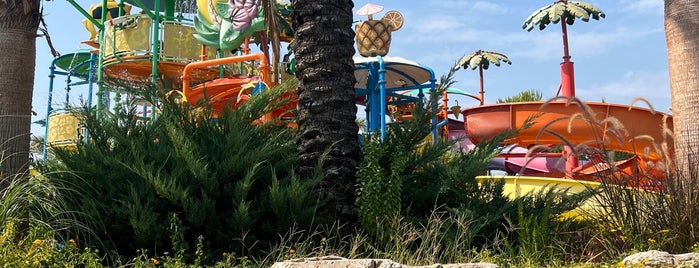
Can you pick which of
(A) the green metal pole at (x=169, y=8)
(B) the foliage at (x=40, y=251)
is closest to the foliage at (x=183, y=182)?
(B) the foliage at (x=40, y=251)

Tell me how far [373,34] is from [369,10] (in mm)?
711

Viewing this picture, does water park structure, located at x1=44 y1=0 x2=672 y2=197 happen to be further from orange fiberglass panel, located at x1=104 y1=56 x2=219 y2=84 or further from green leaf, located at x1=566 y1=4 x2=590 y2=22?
green leaf, located at x1=566 y1=4 x2=590 y2=22

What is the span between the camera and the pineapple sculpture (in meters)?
14.3

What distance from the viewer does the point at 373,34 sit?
14.5 meters

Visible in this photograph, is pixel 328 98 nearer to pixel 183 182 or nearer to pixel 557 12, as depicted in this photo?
pixel 183 182

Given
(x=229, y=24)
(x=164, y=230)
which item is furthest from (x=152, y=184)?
(x=229, y=24)

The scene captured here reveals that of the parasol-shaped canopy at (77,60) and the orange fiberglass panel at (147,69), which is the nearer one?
the orange fiberglass panel at (147,69)

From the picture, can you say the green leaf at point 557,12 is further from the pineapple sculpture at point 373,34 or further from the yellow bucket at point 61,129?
the yellow bucket at point 61,129

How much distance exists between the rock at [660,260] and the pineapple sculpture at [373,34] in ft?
31.9

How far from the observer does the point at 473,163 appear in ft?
23.5

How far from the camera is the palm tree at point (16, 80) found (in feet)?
22.3

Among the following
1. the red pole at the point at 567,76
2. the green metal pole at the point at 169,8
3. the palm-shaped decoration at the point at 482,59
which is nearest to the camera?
the red pole at the point at 567,76

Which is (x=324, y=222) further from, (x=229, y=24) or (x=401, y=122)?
(x=229, y=24)

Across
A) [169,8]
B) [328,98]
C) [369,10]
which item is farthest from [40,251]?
[169,8]
